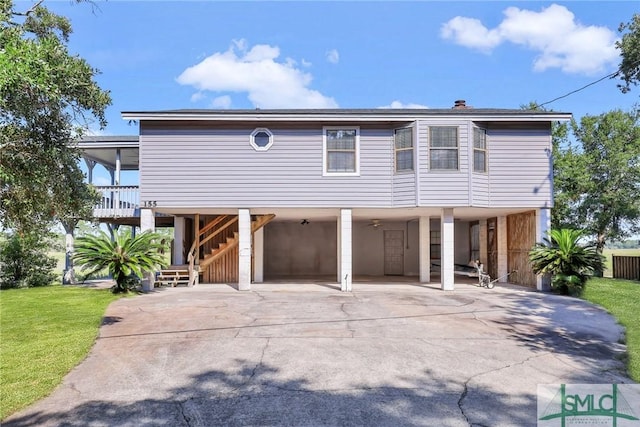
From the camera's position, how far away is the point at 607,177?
16.5 metres

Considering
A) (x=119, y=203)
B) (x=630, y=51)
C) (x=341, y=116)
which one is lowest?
(x=119, y=203)

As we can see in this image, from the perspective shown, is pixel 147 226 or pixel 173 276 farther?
pixel 173 276

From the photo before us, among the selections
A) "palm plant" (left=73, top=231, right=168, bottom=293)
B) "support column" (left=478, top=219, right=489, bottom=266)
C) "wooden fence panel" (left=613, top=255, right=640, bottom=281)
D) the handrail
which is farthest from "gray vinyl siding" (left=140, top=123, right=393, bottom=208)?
"wooden fence panel" (left=613, top=255, right=640, bottom=281)

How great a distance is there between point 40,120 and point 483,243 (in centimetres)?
1525

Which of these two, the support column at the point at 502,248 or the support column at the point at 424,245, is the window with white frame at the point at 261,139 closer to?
the support column at the point at 424,245

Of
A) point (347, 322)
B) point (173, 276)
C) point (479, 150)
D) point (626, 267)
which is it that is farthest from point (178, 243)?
point (626, 267)

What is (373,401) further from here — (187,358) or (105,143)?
(105,143)

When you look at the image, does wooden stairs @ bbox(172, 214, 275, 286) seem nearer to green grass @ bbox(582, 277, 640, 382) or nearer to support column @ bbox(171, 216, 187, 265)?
support column @ bbox(171, 216, 187, 265)

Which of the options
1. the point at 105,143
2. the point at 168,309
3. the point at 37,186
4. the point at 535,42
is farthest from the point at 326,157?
the point at 535,42

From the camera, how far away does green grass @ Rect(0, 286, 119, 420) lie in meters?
4.02

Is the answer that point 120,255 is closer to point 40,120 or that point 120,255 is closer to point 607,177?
point 40,120

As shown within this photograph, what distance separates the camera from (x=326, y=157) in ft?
38.9

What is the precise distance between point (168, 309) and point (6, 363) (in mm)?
3801

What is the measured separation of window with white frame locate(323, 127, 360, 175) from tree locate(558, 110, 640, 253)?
418 inches
